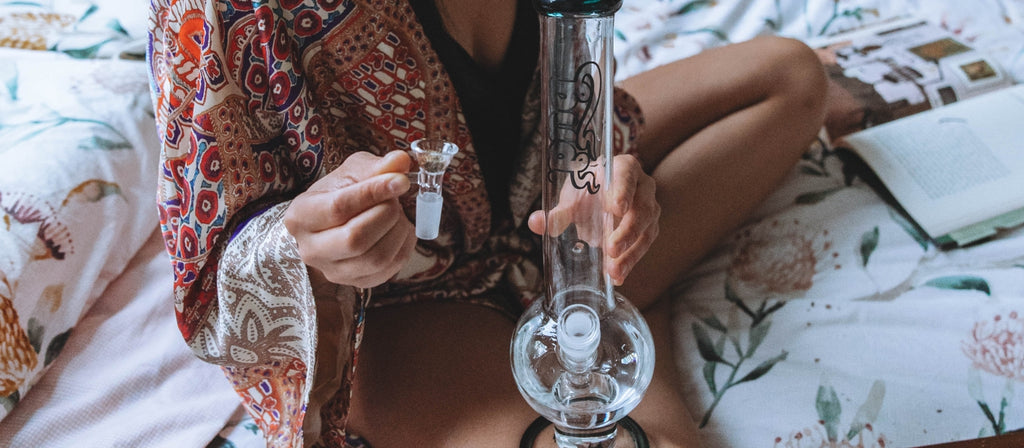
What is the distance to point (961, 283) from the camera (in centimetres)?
92

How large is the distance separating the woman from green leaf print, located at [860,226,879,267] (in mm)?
189

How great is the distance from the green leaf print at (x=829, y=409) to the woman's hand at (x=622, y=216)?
0.92 ft

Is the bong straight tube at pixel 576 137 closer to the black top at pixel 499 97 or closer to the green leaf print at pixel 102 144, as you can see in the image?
the black top at pixel 499 97

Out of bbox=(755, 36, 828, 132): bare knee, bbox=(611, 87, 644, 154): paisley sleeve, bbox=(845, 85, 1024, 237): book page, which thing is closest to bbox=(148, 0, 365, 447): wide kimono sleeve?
bbox=(611, 87, 644, 154): paisley sleeve

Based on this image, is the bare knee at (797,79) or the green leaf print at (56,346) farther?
the bare knee at (797,79)

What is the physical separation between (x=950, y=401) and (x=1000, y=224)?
0.91 feet

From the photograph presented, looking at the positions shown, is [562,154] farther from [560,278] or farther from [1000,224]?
[1000,224]

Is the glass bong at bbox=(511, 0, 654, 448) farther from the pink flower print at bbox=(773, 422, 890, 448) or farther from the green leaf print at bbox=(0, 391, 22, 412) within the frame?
the green leaf print at bbox=(0, 391, 22, 412)

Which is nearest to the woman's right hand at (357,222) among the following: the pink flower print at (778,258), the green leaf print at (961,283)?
the pink flower print at (778,258)

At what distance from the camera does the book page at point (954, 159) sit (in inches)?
38.7

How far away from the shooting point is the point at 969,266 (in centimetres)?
94

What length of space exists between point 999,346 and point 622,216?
19.6 inches

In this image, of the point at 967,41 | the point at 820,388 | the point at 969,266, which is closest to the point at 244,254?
the point at 820,388

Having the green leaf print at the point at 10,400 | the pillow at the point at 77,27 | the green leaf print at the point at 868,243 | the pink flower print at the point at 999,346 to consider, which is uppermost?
the pillow at the point at 77,27
